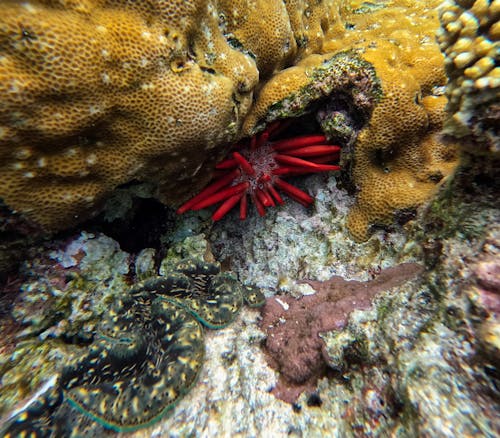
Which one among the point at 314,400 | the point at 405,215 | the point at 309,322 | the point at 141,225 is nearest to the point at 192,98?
the point at 141,225

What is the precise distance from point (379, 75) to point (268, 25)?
3.85 feet

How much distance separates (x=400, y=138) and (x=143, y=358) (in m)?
3.04

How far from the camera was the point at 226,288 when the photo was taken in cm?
255

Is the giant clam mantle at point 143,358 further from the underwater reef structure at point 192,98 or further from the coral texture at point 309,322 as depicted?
the underwater reef structure at point 192,98

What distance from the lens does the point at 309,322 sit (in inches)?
88.4

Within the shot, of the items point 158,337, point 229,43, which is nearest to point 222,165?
point 229,43

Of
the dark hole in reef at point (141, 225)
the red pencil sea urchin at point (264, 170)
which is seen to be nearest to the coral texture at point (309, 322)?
the red pencil sea urchin at point (264, 170)

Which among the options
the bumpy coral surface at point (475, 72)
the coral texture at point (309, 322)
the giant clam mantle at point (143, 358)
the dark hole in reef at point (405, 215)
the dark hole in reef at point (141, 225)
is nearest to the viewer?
the bumpy coral surface at point (475, 72)

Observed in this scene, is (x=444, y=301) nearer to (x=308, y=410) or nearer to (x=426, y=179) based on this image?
A: (x=308, y=410)

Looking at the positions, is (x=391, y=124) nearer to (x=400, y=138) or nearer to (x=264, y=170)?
(x=400, y=138)

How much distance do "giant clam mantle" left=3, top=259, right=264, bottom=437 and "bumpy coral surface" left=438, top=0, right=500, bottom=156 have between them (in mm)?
1940

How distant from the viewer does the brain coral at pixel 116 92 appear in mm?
1861

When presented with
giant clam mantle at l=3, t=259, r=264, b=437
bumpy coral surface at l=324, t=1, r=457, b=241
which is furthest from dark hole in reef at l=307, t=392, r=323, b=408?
bumpy coral surface at l=324, t=1, r=457, b=241

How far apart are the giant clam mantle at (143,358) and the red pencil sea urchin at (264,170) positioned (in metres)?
0.82
